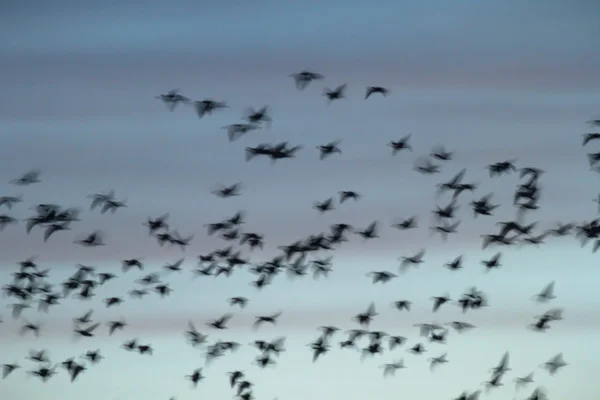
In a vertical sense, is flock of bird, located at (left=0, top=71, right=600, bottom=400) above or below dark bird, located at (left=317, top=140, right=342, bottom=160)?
below

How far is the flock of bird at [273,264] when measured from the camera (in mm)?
1502

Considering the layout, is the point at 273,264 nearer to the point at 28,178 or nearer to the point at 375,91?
the point at 375,91

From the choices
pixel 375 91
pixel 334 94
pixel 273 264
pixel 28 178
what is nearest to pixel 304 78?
pixel 334 94

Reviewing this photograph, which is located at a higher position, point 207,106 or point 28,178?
point 207,106

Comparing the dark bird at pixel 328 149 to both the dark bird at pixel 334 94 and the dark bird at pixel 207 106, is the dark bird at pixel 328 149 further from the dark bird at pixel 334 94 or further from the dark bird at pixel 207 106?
the dark bird at pixel 207 106

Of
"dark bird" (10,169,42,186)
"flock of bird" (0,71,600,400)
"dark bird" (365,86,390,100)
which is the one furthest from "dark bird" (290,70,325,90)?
"dark bird" (10,169,42,186)

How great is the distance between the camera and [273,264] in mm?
1525

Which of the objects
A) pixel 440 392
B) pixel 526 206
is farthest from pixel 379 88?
pixel 440 392

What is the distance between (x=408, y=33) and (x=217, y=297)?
878 millimetres

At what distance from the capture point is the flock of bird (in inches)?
59.1

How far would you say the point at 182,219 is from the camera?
1.52m

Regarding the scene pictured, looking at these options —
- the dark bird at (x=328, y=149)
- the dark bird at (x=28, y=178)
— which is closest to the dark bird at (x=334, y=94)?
the dark bird at (x=328, y=149)

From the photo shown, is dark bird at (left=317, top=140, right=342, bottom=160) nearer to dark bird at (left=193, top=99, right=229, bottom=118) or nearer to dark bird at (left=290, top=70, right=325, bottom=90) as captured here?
dark bird at (left=290, top=70, right=325, bottom=90)

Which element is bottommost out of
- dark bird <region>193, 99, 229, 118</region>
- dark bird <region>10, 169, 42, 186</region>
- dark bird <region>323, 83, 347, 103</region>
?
dark bird <region>10, 169, 42, 186</region>
